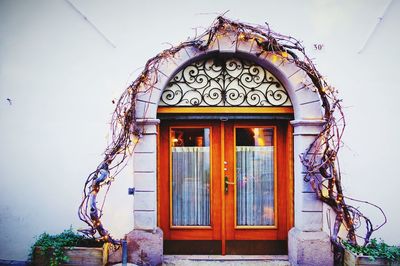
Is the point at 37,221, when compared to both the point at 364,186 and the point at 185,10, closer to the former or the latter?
the point at 185,10

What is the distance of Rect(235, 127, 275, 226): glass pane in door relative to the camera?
16.6 ft

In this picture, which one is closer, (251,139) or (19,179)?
(19,179)

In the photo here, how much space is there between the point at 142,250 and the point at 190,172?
1379 mm

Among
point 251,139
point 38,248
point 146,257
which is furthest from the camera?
point 251,139

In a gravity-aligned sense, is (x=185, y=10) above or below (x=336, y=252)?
above

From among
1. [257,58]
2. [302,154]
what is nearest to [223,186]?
[302,154]

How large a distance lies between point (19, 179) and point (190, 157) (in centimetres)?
264

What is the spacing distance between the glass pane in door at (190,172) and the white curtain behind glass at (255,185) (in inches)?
20.7

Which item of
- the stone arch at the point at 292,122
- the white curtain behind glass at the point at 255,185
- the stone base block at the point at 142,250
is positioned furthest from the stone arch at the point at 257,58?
the stone base block at the point at 142,250

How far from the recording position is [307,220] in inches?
179

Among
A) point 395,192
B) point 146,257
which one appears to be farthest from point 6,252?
point 395,192

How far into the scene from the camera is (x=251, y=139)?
5.10 m

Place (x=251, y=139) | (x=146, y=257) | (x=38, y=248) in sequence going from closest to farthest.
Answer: (x=38, y=248) → (x=146, y=257) → (x=251, y=139)

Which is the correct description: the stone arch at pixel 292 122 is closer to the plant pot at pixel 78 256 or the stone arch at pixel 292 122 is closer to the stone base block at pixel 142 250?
the stone base block at pixel 142 250
